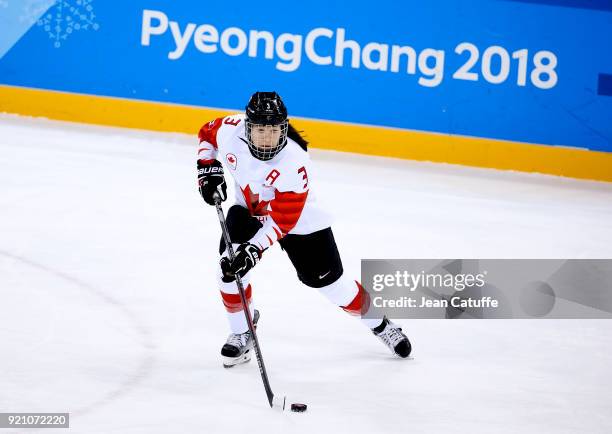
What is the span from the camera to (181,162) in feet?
24.8

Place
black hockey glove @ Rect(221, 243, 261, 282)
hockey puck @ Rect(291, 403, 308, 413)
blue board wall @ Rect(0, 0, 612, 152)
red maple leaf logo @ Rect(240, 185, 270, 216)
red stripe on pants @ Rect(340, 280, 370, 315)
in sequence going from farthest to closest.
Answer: blue board wall @ Rect(0, 0, 612, 152)
red stripe on pants @ Rect(340, 280, 370, 315)
red maple leaf logo @ Rect(240, 185, 270, 216)
black hockey glove @ Rect(221, 243, 261, 282)
hockey puck @ Rect(291, 403, 308, 413)

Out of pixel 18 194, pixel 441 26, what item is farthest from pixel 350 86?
pixel 18 194

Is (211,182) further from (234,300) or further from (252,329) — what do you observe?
(252,329)

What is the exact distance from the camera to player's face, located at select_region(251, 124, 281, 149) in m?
3.66

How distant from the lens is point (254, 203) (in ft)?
13.0

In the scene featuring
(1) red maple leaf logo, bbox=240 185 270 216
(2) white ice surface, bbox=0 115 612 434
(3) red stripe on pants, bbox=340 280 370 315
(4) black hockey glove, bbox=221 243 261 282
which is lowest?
(2) white ice surface, bbox=0 115 612 434

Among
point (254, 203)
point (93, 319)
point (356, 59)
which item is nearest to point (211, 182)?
point (254, 203)

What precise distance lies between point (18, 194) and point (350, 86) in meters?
2.86

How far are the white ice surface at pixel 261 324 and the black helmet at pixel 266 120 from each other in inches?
31.7

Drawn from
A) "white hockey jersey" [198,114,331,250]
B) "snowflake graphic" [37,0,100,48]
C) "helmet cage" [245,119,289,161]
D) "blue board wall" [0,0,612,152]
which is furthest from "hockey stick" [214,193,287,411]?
"snowflake graphic" [37,0,100,48]

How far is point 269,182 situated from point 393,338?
0.87m

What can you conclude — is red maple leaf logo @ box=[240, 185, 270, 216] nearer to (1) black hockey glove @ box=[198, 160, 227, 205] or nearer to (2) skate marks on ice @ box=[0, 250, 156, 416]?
(1) black hockey glove @ box=[198, 160, 227, 205]

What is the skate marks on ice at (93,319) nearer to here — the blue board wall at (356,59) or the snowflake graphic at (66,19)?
the blue board wall at (356,59)

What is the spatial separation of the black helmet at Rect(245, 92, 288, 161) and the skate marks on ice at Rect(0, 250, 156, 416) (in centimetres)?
86
